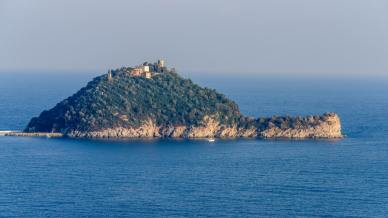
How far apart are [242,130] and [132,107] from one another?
12.9 m

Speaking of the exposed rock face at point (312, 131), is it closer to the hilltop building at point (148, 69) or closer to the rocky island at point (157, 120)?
the rocky island at point (157, 120)

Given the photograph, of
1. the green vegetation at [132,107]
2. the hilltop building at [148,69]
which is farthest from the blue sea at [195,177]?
the hilltop building at [148,69]

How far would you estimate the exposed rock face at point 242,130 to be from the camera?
119062 millimetres

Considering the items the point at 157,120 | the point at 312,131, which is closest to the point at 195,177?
the point at 157,120

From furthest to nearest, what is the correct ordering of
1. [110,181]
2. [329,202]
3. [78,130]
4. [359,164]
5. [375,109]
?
[375,109] → [78,130] → [359,164] → [110,181] → [329,202]

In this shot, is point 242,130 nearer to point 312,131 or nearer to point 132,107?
point 312,131

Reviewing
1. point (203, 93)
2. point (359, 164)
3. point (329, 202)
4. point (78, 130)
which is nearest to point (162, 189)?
point (329, 202)

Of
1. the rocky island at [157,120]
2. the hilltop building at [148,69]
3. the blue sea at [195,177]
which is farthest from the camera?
the hilltop building at [148,69]

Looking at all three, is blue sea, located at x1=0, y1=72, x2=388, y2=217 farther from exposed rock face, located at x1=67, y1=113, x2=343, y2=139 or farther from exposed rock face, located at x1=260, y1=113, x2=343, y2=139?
exposed rock face, located at x1=67, y1=113, x2=343, y2=139

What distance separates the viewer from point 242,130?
121m

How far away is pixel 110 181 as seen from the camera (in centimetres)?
8956

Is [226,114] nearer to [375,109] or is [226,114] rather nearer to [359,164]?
[359,164]

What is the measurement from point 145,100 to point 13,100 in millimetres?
50473

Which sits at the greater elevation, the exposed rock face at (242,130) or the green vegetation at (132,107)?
the green vegetation at (132,107)
